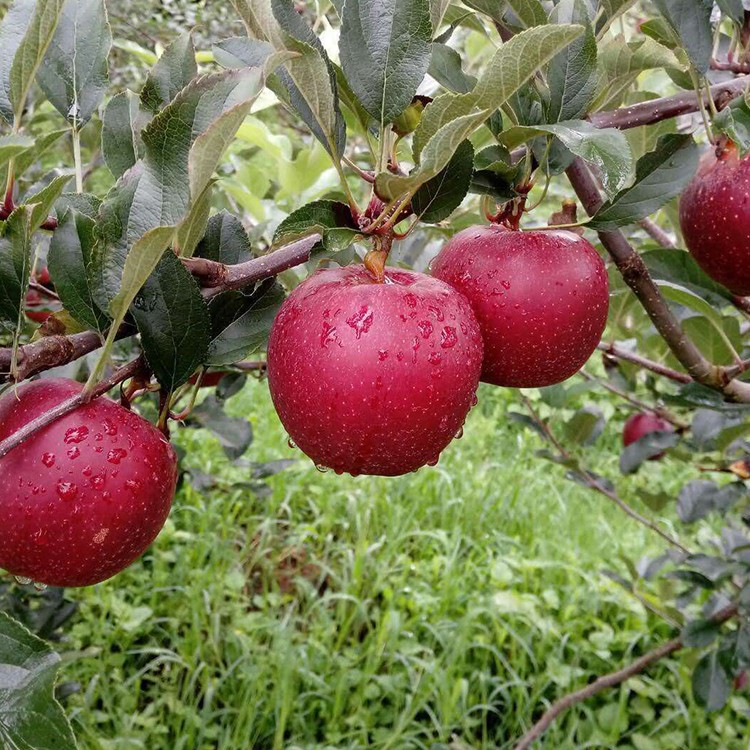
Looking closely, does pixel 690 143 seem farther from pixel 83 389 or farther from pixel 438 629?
pixel 438 629

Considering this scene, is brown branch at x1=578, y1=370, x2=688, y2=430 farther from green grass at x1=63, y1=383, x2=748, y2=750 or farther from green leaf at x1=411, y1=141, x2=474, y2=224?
green leaf at x1=411, y1=141, x2=474, y2=224

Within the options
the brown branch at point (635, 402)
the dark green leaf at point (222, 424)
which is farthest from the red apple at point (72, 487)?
the brown branch at point (635, 402)

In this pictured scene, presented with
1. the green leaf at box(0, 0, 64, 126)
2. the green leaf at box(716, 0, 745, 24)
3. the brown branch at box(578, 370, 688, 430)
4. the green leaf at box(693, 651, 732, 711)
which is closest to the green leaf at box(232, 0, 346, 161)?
the green leaf at box(0, 0, 64, 126)

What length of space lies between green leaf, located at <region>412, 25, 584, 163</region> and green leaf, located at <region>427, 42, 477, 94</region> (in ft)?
0.62

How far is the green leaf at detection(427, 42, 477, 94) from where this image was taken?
2.24 ft

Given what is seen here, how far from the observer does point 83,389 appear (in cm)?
60

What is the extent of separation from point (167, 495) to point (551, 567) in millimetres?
2072

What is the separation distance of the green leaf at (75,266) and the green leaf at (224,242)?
0.36 ft

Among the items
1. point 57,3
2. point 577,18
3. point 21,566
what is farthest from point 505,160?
point 21,566

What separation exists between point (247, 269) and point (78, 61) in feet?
0.89

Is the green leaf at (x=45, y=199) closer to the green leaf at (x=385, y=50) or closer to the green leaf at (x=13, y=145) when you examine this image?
the green leaf at (x=13, y=145)

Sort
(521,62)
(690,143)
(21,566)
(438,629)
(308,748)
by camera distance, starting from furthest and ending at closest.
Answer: (438,629) < (308,748) < (690,143) < (21,566) < (521,62)

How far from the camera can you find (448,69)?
691 mm

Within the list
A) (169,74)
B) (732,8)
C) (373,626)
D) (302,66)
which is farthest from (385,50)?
(373,626)
